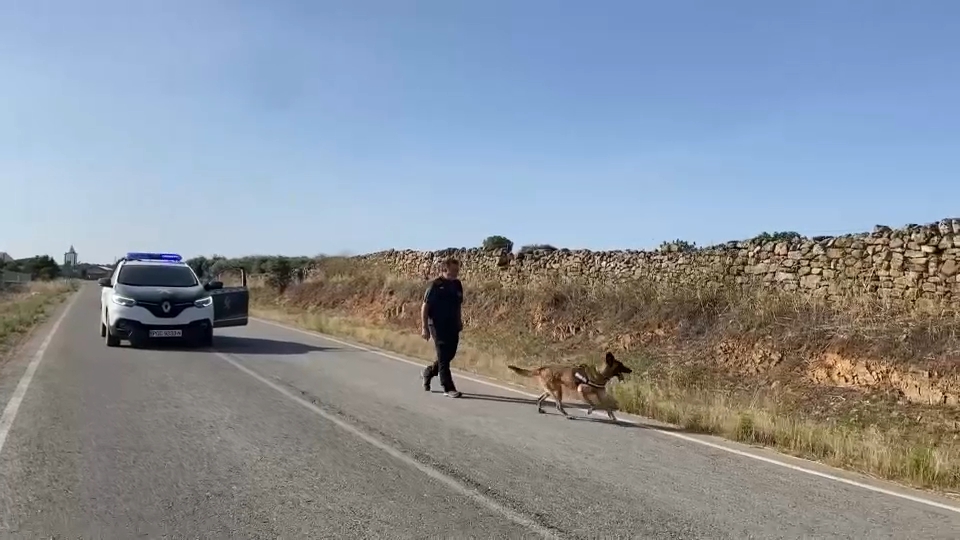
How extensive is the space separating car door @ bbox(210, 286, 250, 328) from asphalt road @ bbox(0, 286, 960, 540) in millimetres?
7856

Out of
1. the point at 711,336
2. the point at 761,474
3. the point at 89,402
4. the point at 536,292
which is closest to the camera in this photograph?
the point at 761,474

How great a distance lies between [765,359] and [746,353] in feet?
2.05

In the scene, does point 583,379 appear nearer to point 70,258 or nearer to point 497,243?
point 497,243

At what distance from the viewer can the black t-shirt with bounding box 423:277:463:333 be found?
11.0 meters

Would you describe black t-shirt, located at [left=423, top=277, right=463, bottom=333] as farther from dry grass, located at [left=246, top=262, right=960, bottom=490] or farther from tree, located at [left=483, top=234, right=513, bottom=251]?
tree, located at [left=483, top=234, right=513, bottom=251]

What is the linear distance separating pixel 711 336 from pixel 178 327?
37.9 ft

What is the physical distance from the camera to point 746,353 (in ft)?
55.3

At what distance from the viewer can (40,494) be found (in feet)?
18.3

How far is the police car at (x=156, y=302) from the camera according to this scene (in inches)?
613

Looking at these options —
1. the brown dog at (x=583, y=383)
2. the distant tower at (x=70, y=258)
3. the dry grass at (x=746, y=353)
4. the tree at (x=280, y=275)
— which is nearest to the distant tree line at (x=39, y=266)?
the distant tower at (x=70, y=258)

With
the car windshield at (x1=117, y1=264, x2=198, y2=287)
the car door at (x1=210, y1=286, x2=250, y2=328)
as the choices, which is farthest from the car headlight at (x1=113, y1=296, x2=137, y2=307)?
the car door at (x1=210, y1=286, x2=250, y2=328)

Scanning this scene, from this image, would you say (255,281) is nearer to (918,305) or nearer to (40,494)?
(918,305)

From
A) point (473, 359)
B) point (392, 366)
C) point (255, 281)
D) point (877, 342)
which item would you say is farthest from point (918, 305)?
point (255, 281)

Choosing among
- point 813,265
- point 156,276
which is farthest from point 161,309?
point 813,265
